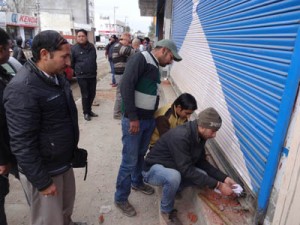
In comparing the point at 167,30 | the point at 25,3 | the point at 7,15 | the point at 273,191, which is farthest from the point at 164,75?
the point at 25,3

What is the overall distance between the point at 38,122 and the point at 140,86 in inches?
45.3

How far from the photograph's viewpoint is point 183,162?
7.89ft

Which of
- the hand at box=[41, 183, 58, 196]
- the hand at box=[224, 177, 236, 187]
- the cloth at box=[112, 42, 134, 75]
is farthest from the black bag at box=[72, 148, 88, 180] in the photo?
the cloth at box=[112, 42, 134, 75]

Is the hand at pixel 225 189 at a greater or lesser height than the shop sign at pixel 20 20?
lesser

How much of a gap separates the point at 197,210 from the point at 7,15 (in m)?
37.5

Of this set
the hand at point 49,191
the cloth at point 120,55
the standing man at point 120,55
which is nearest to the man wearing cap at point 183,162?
the hand at point 49,191

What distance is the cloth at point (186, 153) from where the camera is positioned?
7.89ft

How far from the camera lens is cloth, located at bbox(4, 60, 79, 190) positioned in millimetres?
1638

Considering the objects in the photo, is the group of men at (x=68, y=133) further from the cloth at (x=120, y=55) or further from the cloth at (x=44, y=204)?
the cloth at (x=120, y=55)

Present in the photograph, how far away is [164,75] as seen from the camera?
31.6ft

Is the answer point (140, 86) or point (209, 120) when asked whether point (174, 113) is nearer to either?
point (140, 86)

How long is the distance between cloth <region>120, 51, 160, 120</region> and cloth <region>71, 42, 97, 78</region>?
3.24 m

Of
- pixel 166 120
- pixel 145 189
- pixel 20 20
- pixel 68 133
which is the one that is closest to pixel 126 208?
pixel 145 189

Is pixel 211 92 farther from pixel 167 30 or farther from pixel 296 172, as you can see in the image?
pixel 167 30
